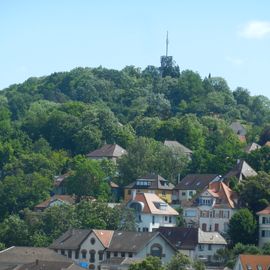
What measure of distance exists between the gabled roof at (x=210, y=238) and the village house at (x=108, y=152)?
27352mm

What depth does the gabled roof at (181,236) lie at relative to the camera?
337ft

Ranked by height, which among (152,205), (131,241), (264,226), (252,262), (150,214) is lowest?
(252,262)

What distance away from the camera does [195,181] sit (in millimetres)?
119500

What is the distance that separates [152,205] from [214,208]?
5.54 meters

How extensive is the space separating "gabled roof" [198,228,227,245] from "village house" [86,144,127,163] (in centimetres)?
2735

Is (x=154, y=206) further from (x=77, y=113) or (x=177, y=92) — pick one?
(x=177, y=92)

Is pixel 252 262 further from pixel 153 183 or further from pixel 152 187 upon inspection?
pixel 153 183

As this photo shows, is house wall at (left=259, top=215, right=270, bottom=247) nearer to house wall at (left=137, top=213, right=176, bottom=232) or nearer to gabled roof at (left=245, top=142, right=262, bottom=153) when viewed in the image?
house wall at (left=137, top=213, right=176, bottom=232)

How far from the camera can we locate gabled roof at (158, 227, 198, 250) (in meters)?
103

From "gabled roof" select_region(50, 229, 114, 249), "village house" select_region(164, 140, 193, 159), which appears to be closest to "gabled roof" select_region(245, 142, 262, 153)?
"village house" select_region(164, 140, 193, 159)

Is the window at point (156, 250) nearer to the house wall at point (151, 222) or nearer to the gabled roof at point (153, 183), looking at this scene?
the house wall at point (151, 222)

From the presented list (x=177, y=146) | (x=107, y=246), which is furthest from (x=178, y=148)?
(x=107, y=246)

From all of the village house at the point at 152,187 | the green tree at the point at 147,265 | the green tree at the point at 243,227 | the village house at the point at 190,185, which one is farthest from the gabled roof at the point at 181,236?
the green tree at the point at 147,265

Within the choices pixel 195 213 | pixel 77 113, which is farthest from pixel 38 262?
pixel 77 113
